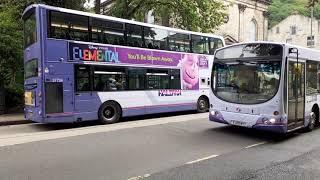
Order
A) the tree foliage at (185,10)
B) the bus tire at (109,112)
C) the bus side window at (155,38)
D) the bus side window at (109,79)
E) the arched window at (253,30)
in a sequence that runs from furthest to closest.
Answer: the arched window at (253,30) < the tree foliage at (185,10) < the bus side window at (155,38) < the bus tire at (109,112) < the bus side window at (109,79)

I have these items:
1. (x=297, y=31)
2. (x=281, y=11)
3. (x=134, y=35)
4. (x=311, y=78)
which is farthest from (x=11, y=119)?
(x=297, y=31)

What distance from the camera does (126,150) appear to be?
9.73m

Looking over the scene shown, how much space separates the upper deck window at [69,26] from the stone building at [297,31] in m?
51.3

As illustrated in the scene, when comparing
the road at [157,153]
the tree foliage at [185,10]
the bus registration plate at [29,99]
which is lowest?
the road at [157,153]

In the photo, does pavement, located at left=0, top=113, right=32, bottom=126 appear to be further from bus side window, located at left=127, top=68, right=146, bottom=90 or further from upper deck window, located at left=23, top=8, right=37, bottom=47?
bus side window, located at left=127, top=68, right=146, bottom=90

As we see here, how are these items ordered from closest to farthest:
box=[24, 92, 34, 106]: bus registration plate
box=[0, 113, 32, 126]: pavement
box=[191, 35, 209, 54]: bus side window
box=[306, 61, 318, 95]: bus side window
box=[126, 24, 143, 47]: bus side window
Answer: box=[306, 61, 318, 95]: bus side window
box=[24, 92, 34, 106]: bus registration plate
box=[0, 113, 32, 126]: pavement
box=[126, 24, 143, 47]: bus side window
box=[191, 35, 209, 54]: bus side window

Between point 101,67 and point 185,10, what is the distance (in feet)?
38.5

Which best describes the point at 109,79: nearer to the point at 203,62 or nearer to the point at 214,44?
the point at 203,62

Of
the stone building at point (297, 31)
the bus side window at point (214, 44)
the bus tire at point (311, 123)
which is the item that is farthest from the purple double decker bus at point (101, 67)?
the stone building at point (297, 31)

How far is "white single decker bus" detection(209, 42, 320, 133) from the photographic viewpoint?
1105cm

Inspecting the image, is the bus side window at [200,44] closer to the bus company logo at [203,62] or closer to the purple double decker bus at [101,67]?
the purple double decker bus at [101,67]

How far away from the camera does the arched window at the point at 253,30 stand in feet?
162

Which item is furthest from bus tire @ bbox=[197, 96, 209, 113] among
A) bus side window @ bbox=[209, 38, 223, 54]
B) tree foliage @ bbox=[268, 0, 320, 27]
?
tree foliage @ bbox=[268, 0, 320, 27]

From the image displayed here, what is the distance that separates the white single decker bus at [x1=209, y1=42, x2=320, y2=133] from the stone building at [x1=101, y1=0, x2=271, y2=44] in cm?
3130
